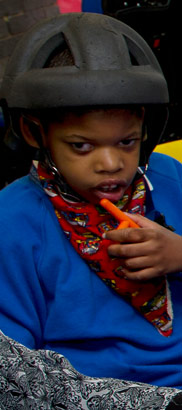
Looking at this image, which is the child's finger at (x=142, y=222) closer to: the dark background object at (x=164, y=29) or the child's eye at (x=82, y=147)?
the child's eye at (x=82, y=147)

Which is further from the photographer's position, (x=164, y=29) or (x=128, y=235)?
(x=164, y=29)

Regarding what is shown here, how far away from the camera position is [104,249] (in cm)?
123

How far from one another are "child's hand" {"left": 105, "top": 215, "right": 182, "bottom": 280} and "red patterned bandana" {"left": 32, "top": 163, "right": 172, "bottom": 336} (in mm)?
58

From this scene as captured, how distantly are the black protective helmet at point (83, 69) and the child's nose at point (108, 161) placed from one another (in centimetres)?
9

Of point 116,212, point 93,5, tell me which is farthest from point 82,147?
point 93,5

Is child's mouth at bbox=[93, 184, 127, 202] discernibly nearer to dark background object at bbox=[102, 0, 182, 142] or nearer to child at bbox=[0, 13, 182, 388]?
child at bbox=[0, 13, 182, 388]

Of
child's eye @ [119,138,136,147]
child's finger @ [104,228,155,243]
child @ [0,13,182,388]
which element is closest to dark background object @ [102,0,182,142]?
child @ [0,13,182,388]

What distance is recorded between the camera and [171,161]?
1483 millimetres

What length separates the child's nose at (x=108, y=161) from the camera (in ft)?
3.64

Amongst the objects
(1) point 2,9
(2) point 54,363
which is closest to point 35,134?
(2) point 54,363

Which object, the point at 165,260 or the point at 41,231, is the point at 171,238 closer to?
the point at 165,260

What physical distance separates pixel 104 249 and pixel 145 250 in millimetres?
120

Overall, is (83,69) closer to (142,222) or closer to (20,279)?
(142,222)

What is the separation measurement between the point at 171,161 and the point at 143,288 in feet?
1.19
